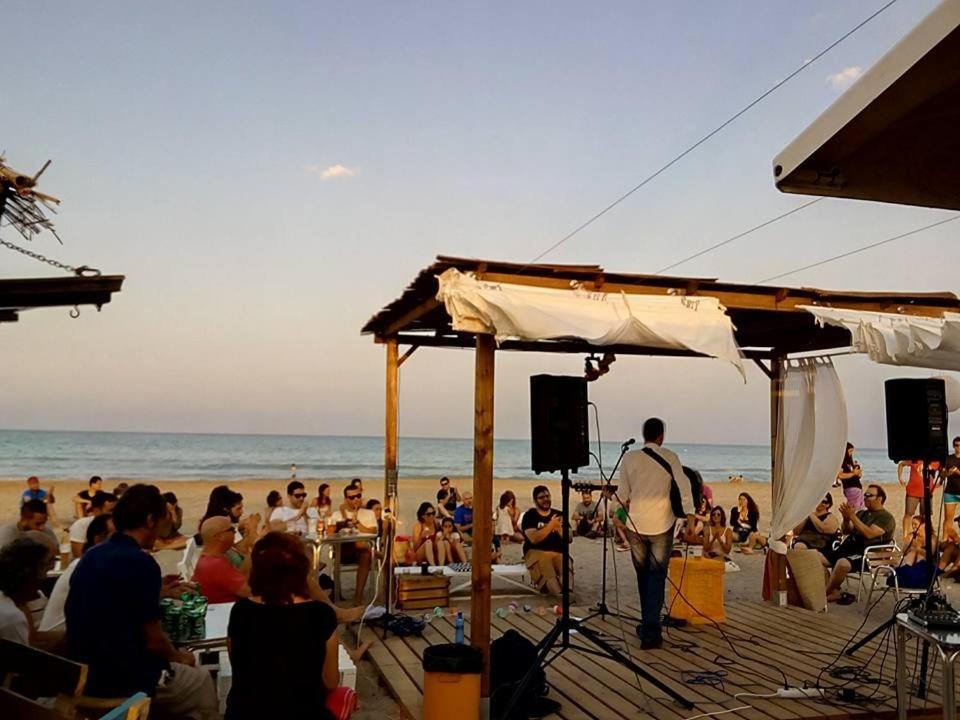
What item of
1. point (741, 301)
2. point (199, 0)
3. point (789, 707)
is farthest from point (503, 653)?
point (199, 0)

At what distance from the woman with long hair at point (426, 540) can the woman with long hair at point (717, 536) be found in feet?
13.0

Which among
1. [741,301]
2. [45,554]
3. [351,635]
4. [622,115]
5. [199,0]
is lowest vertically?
[351,635]

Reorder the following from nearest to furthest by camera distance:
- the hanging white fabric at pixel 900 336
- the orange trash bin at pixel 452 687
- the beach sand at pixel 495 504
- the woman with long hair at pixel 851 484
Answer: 1. the orange trash bin at pixel 452 687
2. the hanging white fabric at pixel 900 336
3. the beach sand at pixel 495 504
4. the woman with long hair at pixel 851 484

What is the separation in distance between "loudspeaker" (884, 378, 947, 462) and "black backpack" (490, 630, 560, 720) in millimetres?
2968

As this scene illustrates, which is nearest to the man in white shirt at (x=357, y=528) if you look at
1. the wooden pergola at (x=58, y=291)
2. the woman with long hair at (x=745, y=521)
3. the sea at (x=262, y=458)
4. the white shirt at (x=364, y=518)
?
the white shirt at (x=364, y=518)

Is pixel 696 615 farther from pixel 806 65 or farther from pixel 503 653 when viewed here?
pixel 806 65

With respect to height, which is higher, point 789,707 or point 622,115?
point 622,115

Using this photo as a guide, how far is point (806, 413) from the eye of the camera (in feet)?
22.6

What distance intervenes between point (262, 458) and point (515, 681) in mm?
39177

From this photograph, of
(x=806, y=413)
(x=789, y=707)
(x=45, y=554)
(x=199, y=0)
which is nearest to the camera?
(x=45, y=554)

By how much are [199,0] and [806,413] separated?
8223 millimetres

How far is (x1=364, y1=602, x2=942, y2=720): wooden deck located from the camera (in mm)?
4328

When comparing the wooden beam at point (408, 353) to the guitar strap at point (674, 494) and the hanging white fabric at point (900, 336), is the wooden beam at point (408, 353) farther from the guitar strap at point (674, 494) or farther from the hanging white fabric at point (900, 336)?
the hanging white fabric at point (900, 336)

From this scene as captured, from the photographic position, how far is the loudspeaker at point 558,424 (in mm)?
4605
